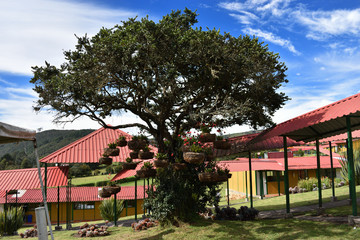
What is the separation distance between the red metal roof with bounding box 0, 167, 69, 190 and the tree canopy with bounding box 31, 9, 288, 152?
588 cm

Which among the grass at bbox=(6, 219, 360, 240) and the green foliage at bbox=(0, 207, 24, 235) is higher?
the grass at bbox=(6, 219, 360, 240)

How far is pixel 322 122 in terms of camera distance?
9.84 metres

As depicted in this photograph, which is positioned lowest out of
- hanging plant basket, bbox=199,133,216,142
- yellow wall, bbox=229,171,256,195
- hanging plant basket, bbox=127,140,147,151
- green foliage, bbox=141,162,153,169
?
yellow wall, bbox=229,171,256,195

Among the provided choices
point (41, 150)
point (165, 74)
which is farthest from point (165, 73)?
point (41, 150)

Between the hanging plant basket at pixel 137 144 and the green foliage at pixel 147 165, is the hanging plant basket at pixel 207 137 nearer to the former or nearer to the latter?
the green foliage at pixel 147 165

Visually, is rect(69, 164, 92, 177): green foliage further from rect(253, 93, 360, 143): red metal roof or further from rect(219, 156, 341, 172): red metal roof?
rect(253, 93, 360, 143): red metal roof

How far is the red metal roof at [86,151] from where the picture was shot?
15.6 metres

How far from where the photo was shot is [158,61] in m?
11.0

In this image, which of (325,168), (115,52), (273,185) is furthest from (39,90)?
(325,168)

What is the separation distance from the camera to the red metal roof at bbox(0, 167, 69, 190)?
17.0m

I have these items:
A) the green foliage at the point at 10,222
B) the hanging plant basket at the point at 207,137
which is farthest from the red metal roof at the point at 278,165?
the hanging plant basket at the point at 207,137

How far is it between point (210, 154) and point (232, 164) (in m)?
18.5

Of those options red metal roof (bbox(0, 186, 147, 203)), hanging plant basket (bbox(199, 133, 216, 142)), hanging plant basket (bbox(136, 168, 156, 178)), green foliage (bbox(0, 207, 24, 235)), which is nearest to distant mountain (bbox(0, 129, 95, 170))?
red metal roof (bbox(0, 186, 147, 203))

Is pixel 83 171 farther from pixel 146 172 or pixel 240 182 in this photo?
pixel 146 172
